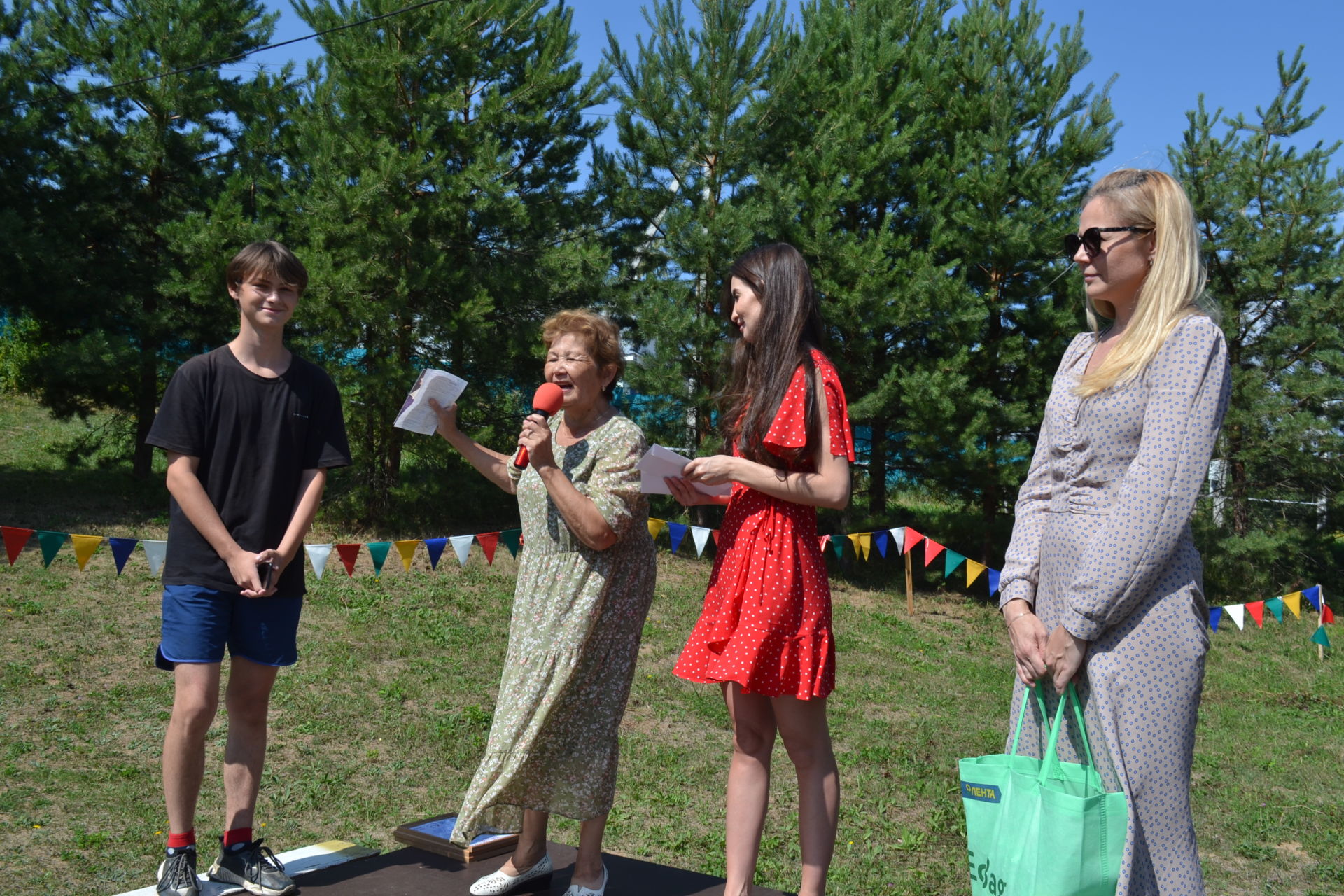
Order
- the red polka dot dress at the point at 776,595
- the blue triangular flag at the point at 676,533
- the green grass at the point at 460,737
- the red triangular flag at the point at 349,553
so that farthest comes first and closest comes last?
the blue triangular flag at the point at 676,533, the red triangular flag at the point at 349,553, the green grass at the point at 460,737, the red polka dot dress at the point at 776,595

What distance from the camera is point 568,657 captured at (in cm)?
296

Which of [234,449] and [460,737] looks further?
[460,737]

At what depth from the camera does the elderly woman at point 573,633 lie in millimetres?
2951

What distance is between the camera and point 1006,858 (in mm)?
1930

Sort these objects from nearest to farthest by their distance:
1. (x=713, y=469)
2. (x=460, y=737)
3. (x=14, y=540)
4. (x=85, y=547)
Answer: (x=713, y=469)
(x=85, y=547)
(x=14, y=540)
(x=460, y=737)

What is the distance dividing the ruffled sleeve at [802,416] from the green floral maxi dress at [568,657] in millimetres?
452

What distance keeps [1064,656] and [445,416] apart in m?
1.91

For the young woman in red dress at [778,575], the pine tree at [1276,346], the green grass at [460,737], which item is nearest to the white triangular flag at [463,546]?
the green grass at [460,737]

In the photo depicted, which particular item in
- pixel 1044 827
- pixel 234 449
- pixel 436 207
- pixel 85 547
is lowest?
pixel 1044 827

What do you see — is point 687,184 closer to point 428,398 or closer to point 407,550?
point 407,550

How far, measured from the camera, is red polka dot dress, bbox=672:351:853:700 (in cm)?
267

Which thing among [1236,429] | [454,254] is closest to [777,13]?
[454,254]

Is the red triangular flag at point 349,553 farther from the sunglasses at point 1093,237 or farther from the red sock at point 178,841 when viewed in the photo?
the sunglasses at point 1093,237

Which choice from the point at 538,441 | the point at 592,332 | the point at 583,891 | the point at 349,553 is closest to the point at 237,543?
the point at 538,441
